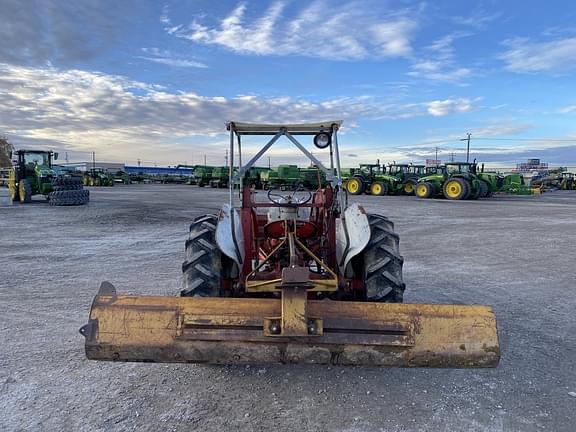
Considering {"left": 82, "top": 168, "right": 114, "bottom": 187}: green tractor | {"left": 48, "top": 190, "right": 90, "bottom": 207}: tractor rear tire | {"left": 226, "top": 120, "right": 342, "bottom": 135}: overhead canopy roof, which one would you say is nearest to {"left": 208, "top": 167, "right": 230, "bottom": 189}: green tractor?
{"left": 82, "top": 168, "right": 114, "bottom": 187}: green tractor

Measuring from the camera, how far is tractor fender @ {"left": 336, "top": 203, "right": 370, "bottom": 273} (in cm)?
403

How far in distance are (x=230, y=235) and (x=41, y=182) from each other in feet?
66.0

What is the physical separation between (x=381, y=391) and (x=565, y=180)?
50.9 metres

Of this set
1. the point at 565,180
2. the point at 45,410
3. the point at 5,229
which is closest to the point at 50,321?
the point at 45,410

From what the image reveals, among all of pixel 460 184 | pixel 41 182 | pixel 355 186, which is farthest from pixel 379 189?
pixel 41 182

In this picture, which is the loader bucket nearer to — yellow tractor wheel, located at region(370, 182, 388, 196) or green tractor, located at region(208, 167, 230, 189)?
yellow tractor wheel, located at region(370, 182, 388, 196)

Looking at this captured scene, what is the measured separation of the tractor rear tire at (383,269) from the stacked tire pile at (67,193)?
17425 mm

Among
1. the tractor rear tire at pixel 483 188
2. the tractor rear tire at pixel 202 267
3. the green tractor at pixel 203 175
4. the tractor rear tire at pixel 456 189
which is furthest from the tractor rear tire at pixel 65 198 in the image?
the green tractor at pixel 203 175

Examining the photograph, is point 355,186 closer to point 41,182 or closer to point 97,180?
point 41,182

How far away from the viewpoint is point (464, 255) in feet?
28.9

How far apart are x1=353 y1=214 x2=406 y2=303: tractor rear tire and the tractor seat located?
2.54ft

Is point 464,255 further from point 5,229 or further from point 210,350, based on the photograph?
point 5,229

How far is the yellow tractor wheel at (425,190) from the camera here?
90.0 feet

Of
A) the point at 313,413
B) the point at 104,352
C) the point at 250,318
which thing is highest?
the point at 250,318
